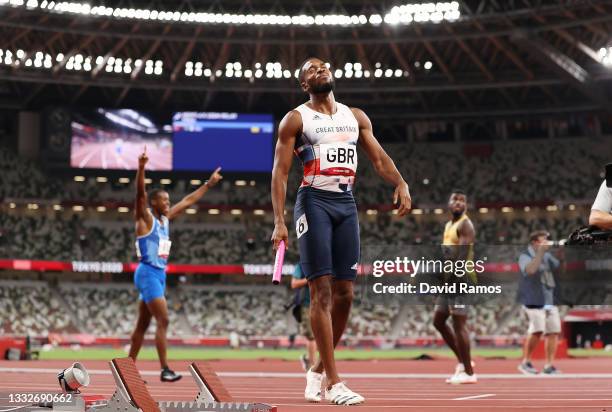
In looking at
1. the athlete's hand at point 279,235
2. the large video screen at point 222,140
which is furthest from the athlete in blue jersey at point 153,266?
the large video screen at point 222,140

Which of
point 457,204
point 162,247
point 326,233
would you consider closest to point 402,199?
point 326,233

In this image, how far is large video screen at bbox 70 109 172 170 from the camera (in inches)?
1805

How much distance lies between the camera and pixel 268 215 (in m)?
51.1

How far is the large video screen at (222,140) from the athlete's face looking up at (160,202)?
34308 millimetres

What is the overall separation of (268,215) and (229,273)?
417 centimetres

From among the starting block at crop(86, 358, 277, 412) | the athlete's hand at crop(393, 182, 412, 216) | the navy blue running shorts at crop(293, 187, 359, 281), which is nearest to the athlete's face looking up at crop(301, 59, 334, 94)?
the navy blue running shorts at crop(293, 187, 359, 281)

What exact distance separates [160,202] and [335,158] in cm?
485

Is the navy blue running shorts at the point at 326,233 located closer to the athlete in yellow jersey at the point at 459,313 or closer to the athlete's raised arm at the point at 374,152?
the athlete's raised arm at the point at 374,152

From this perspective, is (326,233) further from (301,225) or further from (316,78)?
(316,78)

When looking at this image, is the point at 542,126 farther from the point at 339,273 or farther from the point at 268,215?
the point at 339,273

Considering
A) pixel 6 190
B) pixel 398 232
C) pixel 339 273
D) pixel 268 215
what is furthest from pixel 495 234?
pixel 339 273

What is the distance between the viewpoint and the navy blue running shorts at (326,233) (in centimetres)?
719

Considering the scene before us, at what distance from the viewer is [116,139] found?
46.3 meters

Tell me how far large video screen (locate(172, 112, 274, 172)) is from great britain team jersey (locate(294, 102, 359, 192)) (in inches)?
1526
